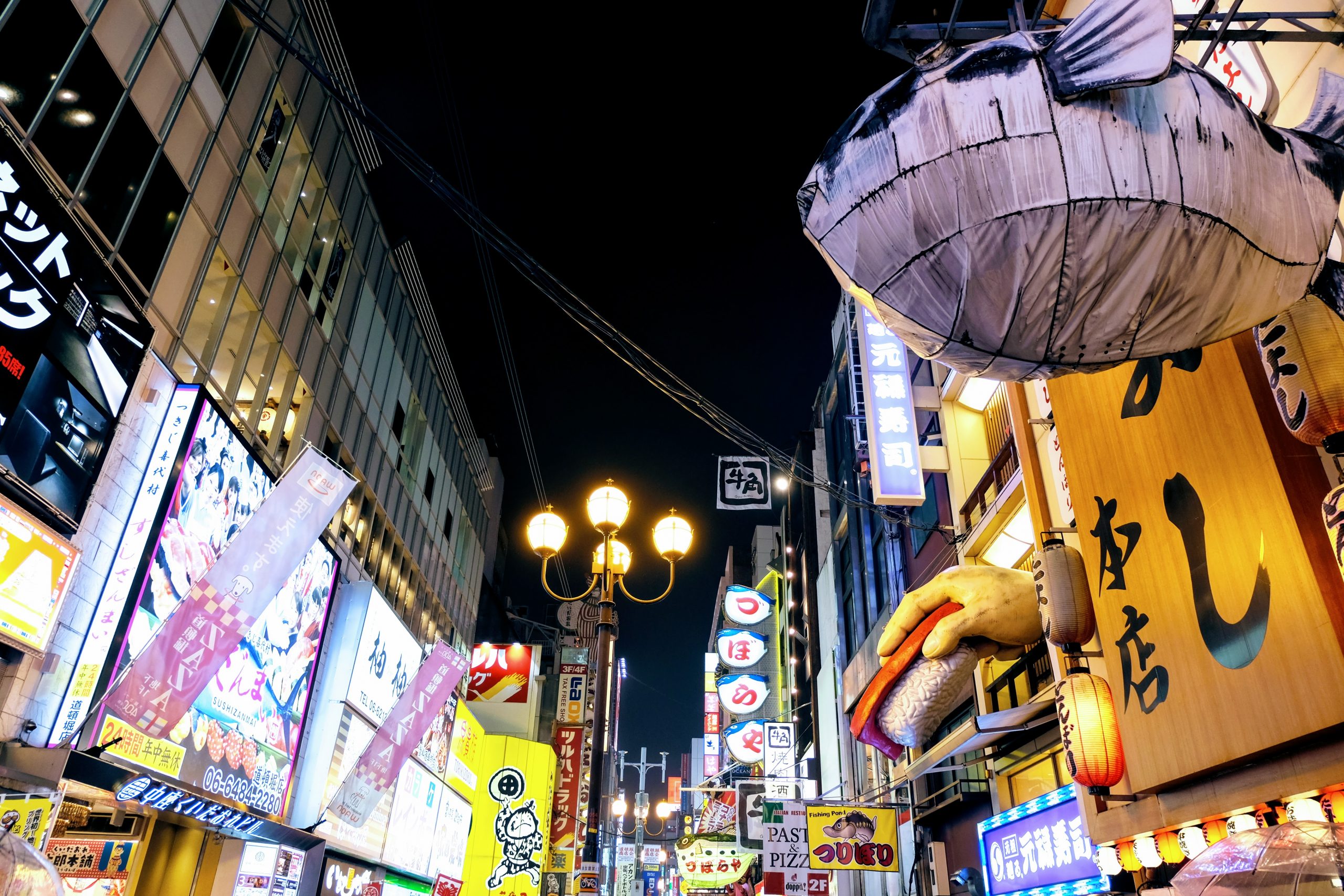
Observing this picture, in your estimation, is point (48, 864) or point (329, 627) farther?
point (329, 627)

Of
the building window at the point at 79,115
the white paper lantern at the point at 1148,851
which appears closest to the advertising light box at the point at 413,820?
the building window at the point at 79,115

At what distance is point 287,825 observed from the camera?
13773 mm

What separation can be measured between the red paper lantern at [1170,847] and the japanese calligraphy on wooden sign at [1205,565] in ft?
1.28

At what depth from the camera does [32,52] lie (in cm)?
930

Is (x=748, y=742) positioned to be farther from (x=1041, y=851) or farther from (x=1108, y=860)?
(x=1108, y=860)

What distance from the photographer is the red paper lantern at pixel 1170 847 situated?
6703mm

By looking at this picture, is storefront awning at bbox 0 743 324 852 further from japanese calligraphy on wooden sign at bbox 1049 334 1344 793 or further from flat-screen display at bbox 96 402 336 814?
japanese calligraphy on wooden sign at bbox 1049 334 1344 793

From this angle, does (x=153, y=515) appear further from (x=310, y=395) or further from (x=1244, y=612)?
(x=1244, y=612)

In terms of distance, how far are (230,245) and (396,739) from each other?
980 cm

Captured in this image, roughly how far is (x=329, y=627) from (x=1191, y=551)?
50.4ft

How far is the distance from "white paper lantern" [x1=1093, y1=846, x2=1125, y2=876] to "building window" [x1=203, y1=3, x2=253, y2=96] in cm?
1649

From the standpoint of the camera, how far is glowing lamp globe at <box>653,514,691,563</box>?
12.9m

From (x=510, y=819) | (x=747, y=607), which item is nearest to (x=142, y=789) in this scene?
(x=510, y=819)

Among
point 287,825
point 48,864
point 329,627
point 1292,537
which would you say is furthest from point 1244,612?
point 329,627
